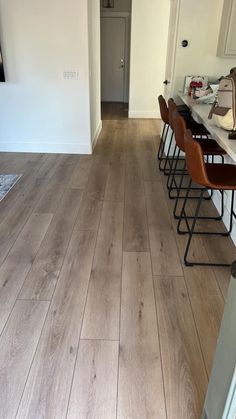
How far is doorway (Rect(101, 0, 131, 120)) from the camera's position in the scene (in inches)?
301

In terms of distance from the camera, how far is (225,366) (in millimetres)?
1040

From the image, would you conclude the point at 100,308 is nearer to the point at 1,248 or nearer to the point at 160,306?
the point at 160,306

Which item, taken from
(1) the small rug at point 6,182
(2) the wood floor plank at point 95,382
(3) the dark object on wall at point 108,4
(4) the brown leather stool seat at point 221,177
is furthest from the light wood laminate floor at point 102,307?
(3) the dark object on wall at point 108,4

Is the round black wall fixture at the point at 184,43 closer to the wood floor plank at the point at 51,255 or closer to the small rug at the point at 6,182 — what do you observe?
the wood floor plank at the point at 51,255

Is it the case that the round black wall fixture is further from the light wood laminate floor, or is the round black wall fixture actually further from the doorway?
the doorway

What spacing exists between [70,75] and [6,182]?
1678 mm

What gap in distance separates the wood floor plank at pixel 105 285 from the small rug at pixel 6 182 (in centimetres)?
119

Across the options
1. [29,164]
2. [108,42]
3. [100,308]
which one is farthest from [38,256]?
[108,42]

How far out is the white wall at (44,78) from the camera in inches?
152

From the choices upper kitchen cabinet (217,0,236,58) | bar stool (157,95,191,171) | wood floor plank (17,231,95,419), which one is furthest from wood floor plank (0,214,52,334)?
upper kitchen cabinet (217,0,236,58)

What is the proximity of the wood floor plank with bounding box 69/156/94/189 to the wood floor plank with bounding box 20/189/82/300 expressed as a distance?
0.40m

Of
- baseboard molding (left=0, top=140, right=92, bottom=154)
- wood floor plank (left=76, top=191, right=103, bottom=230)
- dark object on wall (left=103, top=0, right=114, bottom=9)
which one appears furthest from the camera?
dark object on wall (left=103, top=0, right=114, bottom=9)

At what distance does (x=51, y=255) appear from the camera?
7.79 feet

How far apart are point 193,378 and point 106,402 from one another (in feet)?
1.38
